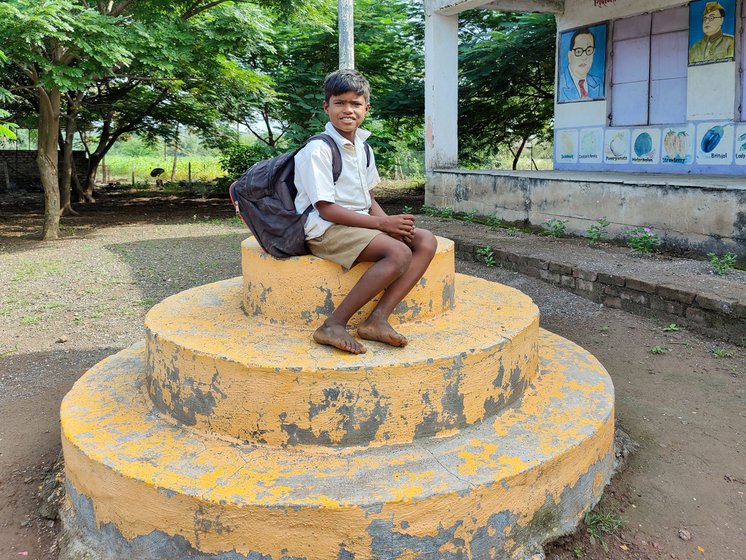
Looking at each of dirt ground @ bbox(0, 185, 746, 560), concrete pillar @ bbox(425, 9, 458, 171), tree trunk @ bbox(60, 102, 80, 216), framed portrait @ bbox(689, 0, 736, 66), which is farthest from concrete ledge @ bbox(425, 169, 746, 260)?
tree trunk @ bbox(60, 102, 80, 216)

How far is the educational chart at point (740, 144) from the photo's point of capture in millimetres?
8383

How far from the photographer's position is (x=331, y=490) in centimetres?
225

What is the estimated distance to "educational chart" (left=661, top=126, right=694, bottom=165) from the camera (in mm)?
9062

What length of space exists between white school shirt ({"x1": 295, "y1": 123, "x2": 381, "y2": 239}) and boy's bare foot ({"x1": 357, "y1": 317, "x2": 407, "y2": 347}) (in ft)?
1.47

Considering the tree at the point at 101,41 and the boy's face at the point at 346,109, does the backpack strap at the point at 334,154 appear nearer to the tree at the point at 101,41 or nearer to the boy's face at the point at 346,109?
the boy's face at the point at 346,109

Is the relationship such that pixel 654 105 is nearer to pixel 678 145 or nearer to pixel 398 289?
pixel 678 145

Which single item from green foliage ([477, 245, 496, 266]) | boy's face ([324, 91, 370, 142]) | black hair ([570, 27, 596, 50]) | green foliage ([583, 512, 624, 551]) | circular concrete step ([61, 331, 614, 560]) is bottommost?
green foliage ([583, 512, 624, 551])

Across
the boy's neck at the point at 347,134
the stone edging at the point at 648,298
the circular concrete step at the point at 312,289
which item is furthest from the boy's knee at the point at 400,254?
the stone edging at the point at 648,298

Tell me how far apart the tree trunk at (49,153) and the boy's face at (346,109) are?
855cm

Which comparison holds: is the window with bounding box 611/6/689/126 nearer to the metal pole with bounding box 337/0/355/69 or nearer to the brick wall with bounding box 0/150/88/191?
the metal pole with bounding box 337/0/355/69

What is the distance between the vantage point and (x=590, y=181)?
790 cm

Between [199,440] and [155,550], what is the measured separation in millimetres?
434

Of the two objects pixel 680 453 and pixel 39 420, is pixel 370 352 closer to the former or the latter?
pixel 680 453

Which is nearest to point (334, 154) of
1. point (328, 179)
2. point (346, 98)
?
point (328, 179)
